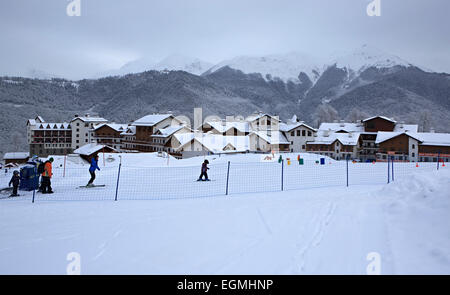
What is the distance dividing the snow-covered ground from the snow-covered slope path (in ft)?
0.06

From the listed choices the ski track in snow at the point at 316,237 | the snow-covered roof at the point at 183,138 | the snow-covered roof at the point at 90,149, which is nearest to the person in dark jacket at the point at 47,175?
the ski track in snow at the point at 316,237

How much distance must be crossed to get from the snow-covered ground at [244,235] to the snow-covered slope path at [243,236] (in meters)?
0.02

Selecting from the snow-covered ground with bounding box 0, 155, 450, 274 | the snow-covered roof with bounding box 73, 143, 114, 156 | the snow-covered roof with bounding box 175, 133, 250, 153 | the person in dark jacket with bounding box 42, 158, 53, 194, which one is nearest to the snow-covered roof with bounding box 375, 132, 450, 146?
the snow-covered roof with bounding box 175, 133, 250, 153

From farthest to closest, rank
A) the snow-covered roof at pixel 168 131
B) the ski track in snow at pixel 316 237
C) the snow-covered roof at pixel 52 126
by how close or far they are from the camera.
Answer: the snow-covered roof at pixel 52 126
the snow-covered roof at pixel 168 131
the ski track in snow at pixel 316 237

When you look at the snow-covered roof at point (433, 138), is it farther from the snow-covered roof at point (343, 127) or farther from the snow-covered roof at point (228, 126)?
the snow-covered roof at point (228, 126)

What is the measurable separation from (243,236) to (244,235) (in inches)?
2.4

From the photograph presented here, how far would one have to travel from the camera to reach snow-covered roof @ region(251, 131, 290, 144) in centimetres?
5316

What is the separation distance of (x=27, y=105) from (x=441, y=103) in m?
192

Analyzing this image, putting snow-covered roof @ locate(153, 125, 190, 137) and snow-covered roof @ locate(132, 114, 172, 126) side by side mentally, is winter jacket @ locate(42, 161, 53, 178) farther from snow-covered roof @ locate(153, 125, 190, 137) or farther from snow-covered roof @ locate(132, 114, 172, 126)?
snow-covered roof @ locate(132, 114, 172, 126)

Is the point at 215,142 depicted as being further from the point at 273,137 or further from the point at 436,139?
the point at 436,139

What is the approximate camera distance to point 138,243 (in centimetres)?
619

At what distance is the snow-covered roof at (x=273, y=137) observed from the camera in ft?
174

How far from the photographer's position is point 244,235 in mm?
6461
